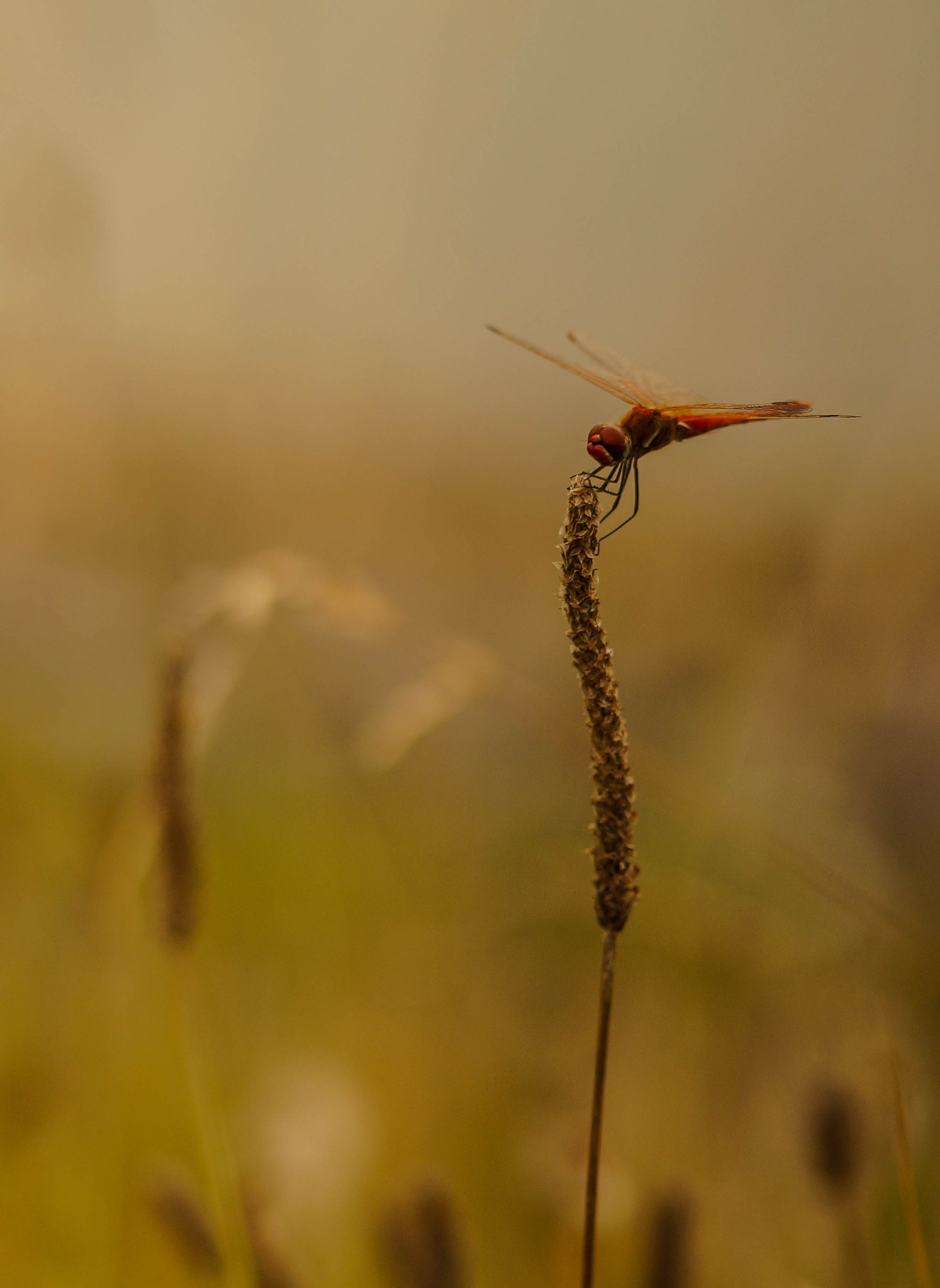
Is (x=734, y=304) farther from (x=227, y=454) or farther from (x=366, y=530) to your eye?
(x=366, y=530)

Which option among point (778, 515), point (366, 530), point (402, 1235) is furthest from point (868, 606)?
point (366, 530)

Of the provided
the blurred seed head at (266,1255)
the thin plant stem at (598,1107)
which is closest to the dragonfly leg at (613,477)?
the thin plant stem at (598,1107)

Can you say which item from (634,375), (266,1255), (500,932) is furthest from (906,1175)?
(500,932)

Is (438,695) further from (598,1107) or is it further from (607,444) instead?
(598,1107)

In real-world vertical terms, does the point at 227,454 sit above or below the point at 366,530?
above

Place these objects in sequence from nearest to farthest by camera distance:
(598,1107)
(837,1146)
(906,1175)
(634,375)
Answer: (598,1107), (906,1175), (837,1146), (634,375)

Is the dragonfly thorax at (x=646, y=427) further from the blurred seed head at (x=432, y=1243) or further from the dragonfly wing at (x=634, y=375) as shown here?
the blurred seed head at (x=432, y=1243)
